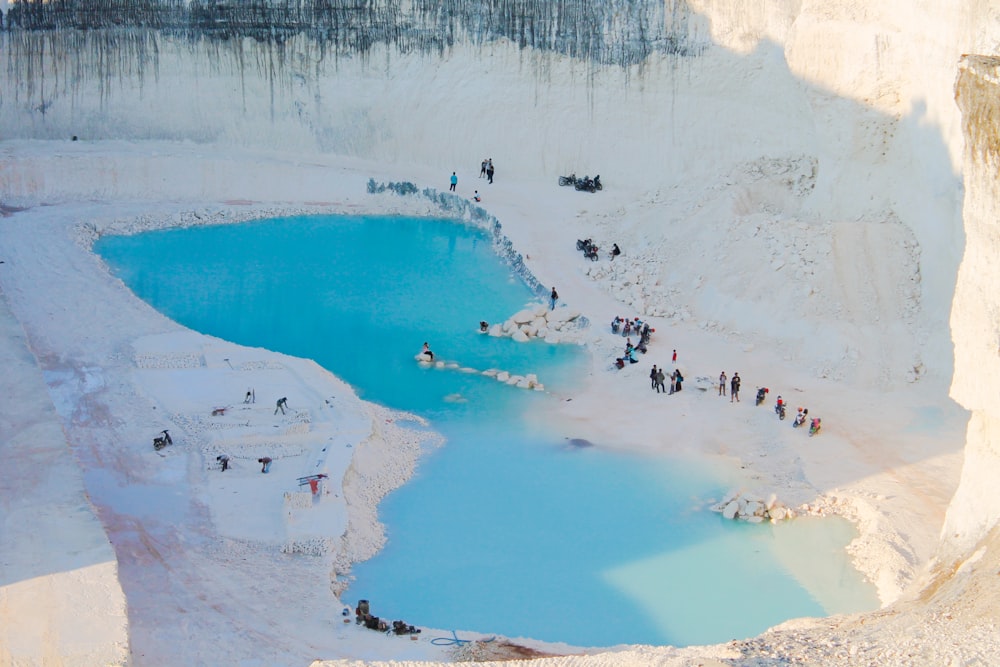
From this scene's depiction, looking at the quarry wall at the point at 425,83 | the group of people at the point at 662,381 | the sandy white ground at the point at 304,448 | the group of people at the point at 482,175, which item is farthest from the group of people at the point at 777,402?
the group of people at the point at 482,175

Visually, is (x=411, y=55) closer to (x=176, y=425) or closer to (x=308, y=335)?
(x=308, y=335)

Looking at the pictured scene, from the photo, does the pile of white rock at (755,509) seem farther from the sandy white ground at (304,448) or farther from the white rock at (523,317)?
the white rock at (523,317)

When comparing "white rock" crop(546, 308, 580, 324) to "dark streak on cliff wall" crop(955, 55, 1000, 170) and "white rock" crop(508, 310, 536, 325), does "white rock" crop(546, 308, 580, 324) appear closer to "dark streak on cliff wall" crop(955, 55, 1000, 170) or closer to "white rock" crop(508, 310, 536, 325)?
"white rock" crop(508, 310, 536, 325)

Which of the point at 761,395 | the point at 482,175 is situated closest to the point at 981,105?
the point at 761,395

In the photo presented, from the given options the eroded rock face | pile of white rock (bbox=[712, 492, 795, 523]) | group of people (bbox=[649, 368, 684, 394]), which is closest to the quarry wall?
group of people (bbox=[649, 368, 684, 394])

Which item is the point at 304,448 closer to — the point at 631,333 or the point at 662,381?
the point at 662,381

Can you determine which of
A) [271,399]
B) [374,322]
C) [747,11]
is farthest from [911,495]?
[747,11]
